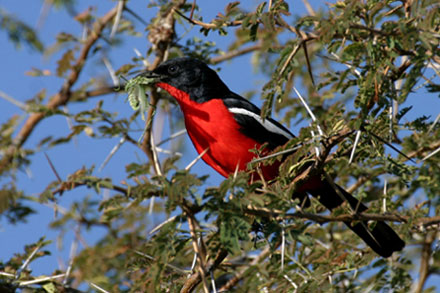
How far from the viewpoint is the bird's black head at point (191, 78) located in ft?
15.0

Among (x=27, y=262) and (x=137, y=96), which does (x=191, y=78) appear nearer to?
(x=27, y=262)

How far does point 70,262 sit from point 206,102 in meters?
1.47

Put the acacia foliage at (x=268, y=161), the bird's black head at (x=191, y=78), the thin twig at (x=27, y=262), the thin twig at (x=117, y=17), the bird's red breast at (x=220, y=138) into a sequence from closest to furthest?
the acacia foliage at (x=268, y=161), the thin twig at (x=27, y=262), the thin twig at (x=117, y=17), the bird's red breast at (x=220, y=138), the bird's black head at (x=191, y=78)

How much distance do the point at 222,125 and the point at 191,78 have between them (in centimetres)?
56

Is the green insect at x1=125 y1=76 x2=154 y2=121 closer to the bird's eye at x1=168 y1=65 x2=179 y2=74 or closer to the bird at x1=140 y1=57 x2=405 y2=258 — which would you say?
the bird at x1=140 y1=57 x2=405 y2=258

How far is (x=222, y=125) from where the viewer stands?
4.28 meters

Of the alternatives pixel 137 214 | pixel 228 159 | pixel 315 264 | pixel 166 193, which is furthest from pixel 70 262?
pixel 166 193

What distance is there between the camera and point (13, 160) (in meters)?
4.75

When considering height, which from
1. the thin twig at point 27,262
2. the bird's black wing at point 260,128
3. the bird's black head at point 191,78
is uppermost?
the bird's black head at point 191,78

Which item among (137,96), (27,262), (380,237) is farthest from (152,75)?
(380,237)

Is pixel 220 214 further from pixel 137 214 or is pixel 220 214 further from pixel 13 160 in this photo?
pixel 13 160

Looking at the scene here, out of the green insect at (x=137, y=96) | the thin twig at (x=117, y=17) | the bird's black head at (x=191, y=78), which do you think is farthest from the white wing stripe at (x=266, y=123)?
the green insect at (x=137, y=96)

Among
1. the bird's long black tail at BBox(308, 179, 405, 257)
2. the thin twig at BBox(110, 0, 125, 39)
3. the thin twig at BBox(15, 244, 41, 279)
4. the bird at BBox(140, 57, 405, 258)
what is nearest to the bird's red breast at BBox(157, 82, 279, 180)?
the bird at BBox(140, 57, 405, 258)

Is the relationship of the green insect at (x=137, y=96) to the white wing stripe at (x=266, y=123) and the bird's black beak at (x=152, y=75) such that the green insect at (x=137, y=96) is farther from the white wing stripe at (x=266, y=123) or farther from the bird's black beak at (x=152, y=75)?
the white wing stripe at (x=266, y=123)
